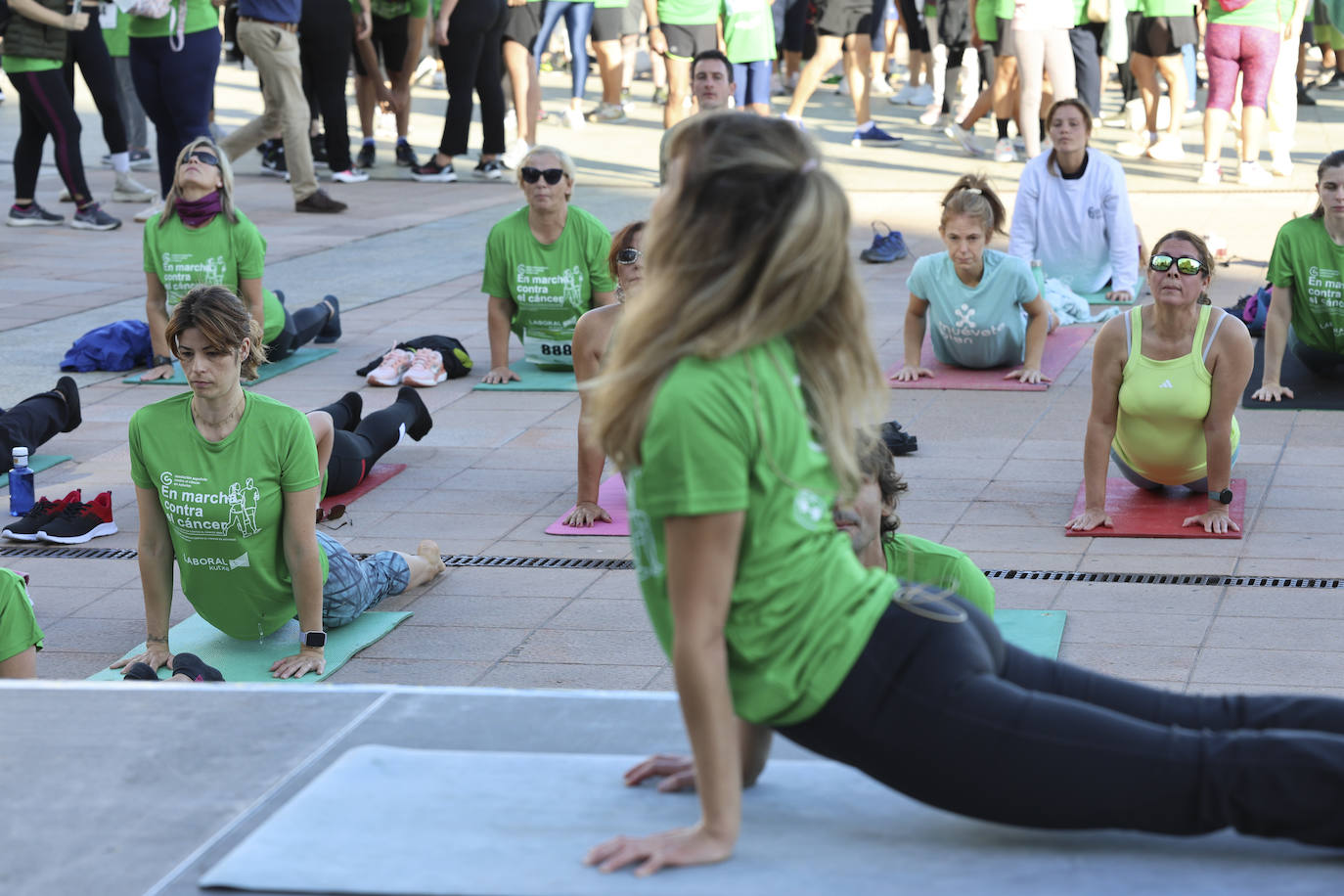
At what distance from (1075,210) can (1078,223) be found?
10 cm

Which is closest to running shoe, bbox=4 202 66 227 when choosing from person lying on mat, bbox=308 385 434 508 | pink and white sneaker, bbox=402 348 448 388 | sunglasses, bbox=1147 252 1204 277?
pink and white sneaker, bbox=402 348 448 388

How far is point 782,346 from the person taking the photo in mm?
2441

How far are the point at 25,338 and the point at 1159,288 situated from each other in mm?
6400

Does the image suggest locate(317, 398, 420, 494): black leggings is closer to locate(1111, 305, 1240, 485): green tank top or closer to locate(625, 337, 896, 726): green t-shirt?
locate(1111, 305, 1240, 485): green tank top

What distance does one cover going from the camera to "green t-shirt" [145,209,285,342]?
25.9 ft

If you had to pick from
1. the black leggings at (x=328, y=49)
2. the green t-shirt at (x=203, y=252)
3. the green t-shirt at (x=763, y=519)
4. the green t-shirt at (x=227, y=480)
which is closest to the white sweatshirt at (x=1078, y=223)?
the green t-shirt at (x=203, y=252)

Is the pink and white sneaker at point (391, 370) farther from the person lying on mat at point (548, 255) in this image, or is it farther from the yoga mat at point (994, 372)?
the yoga mat at point (994, 372)

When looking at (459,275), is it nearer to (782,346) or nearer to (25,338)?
(25,338)

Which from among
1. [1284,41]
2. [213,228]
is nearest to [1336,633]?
[213,228]

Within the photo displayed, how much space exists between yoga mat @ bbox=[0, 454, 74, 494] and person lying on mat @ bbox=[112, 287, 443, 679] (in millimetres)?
2401

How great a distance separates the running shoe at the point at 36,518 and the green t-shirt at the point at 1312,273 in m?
5.08

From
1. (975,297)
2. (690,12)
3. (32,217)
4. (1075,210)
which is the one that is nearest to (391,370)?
(975,297)

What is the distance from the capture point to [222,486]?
4598 millimetres

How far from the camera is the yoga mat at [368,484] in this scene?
645cm
